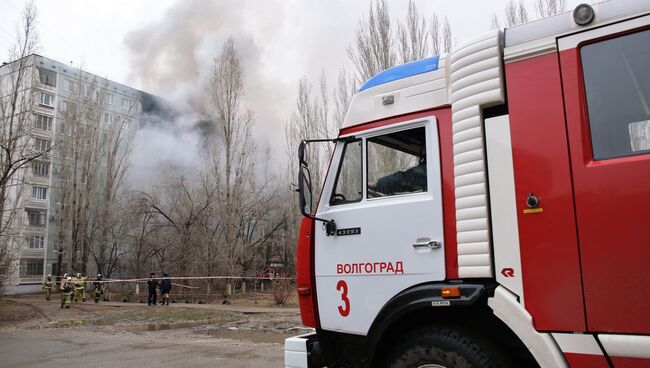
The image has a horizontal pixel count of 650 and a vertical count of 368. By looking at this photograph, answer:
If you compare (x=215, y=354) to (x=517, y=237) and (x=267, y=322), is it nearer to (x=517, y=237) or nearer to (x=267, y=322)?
(x=267, y=322)

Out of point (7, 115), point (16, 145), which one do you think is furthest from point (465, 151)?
point (7, 115)

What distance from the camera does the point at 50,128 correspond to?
1577 inches

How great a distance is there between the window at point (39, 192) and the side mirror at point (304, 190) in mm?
41063

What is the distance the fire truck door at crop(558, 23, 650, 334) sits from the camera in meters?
2.38

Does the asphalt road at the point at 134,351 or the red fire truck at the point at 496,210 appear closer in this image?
the red fire truck at the point at 496,210

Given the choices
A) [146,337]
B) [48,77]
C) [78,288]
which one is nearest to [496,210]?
[146,337]

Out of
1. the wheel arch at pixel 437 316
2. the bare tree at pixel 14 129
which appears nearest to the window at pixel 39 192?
the bare tree at pixel 14 129

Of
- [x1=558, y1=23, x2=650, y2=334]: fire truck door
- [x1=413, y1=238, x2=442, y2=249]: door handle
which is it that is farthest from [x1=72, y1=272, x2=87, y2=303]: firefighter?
[x1=558, y1=23, x2=650, y2=334]: fire truck door

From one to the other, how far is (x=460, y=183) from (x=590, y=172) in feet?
2.50

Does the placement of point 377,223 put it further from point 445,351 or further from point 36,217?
point 36,217

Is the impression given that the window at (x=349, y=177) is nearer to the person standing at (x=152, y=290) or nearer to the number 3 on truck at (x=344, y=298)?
the number 3 on truck at (x=344, y=298)

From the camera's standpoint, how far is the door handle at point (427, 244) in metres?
3.12

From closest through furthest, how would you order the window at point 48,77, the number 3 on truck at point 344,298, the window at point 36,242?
1. the number 3 on truck at point 344,298
2. the window at point 36,242
3. the window at point 48,77

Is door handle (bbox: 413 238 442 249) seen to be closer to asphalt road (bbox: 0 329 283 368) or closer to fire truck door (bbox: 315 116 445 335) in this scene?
fire truck door (bbox: 315 116 445 335)
